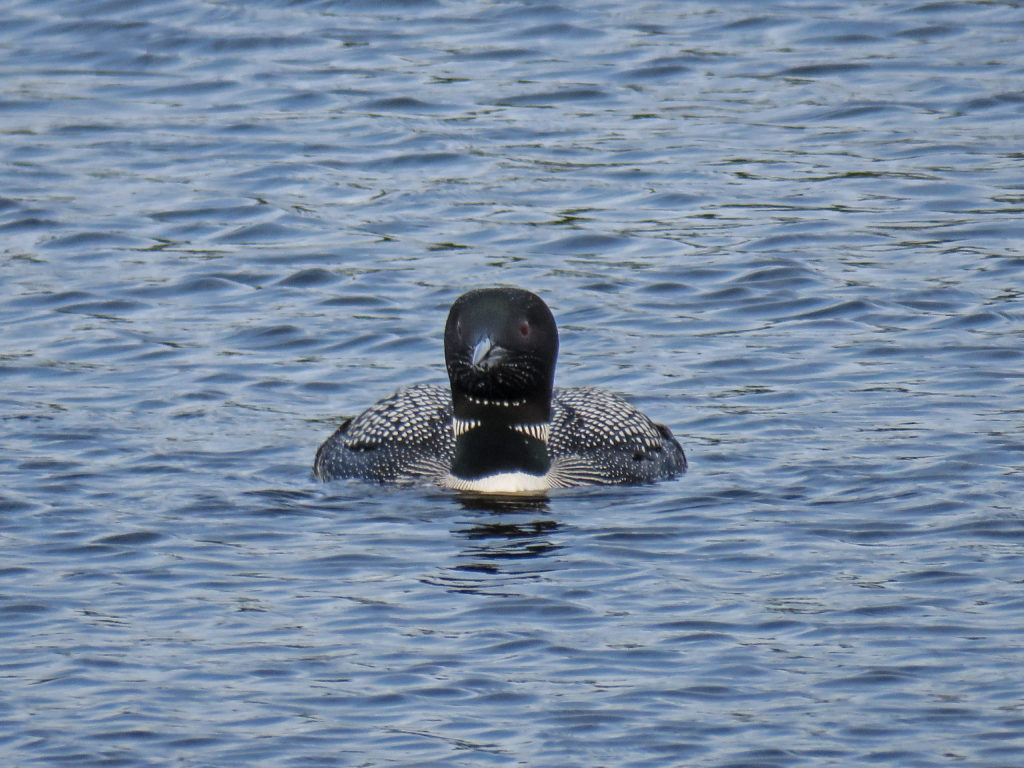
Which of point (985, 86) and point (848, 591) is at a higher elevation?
point (985, 86)

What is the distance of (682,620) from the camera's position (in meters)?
6.95

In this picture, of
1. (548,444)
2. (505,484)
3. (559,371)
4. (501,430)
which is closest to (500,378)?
(501,430)

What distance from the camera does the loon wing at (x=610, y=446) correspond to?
29.3 feet

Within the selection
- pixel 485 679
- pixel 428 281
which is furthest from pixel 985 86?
pixel 485 679

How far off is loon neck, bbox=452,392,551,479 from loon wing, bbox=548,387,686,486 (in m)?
0.21

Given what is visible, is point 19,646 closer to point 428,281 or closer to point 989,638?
point 989,638

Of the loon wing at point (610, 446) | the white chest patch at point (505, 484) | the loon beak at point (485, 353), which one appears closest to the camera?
the loon beak at point (485, 353)

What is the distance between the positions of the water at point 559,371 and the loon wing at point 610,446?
134 millimetres

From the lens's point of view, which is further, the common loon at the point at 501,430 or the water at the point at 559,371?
the common loon at the point at 501,430

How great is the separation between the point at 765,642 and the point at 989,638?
680mm

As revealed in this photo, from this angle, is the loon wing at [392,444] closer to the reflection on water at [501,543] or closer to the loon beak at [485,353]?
the reflection on water at [501,543]

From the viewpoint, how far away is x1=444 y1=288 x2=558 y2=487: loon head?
852 cm

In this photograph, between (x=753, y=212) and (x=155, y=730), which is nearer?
(x=155, y=730)

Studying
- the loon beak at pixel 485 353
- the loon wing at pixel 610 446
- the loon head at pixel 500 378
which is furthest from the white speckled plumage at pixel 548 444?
the loon beak at pixel 485 353
